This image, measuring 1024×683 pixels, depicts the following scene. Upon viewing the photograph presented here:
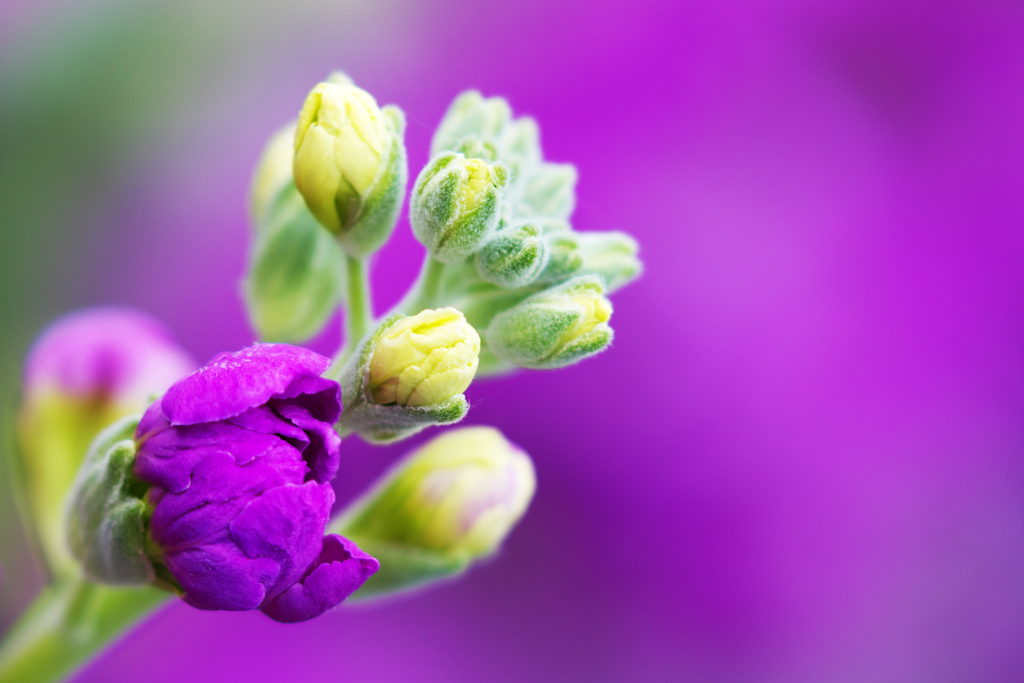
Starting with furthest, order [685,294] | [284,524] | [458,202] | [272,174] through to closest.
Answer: [685,294], [272,174], [458,202], [284,524]

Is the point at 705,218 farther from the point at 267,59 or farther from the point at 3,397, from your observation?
the point at 3,397

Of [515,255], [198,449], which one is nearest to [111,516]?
[198,449]

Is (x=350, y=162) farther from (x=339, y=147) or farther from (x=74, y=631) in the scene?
(x=74, y=631)

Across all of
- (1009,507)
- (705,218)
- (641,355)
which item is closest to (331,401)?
(641,355)

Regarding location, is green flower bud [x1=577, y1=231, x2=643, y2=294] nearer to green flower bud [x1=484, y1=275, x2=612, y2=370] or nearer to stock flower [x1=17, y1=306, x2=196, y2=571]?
green flower bud [x1=484, y1=275, x2=612, y2=370]

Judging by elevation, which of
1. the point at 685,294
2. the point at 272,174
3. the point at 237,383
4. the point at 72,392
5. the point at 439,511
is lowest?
the point at 72,392

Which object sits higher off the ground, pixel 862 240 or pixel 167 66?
pixel 862 240

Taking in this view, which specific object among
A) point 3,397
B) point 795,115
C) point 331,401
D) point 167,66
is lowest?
point 3,397
